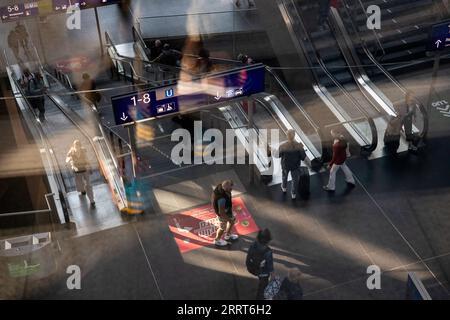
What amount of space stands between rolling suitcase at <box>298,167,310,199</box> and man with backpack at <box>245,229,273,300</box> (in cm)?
286

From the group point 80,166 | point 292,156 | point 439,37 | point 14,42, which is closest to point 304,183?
point 292,156

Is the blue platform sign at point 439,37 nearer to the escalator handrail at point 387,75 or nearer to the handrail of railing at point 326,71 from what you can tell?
the escalator handrail at point 387,75

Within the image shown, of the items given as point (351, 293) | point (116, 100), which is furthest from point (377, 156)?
point (116, 100)

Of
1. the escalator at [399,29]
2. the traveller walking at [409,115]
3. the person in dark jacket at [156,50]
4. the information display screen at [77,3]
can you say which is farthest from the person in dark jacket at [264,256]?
the information display screen at [77,3]

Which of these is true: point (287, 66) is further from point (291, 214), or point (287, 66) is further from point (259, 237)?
point (259, 237)

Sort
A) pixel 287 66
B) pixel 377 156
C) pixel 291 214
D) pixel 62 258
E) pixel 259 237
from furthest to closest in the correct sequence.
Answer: pixel 287 66 → pixel 377 156 → pixel 291 214 → pixel 62 258 → pixel 259 237

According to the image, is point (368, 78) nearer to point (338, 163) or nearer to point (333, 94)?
point (333, 94)

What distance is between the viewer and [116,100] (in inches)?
412

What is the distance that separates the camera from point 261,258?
30.5 feet

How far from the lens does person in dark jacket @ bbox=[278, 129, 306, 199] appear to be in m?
11.7

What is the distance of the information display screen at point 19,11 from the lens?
1650 centimetres

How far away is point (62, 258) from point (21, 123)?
19.4ft

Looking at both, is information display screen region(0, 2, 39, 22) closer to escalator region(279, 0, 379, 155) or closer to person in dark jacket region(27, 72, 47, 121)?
person in dark jacket region(27, 72, 47, 121)

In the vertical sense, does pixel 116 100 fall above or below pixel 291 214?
above
